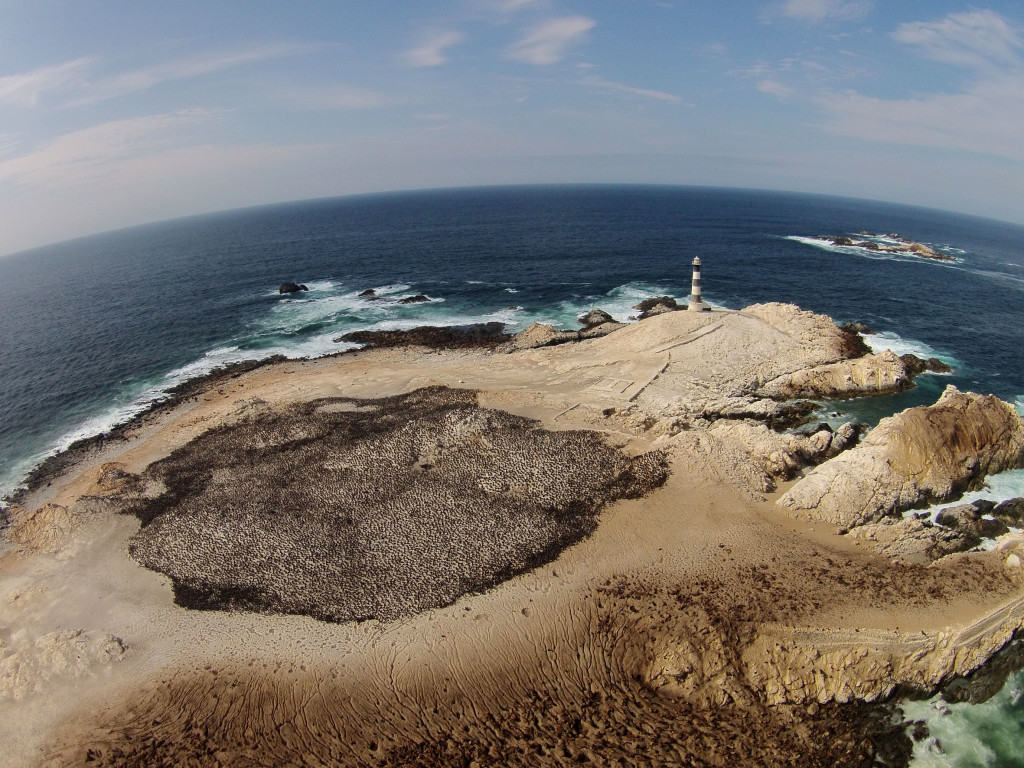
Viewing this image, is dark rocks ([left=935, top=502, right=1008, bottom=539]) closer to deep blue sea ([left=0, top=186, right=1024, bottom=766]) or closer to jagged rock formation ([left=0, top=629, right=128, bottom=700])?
deep blue sea ([left=0, top=186, right=1024, bottom=766])

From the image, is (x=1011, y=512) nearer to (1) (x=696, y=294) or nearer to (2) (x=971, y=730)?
(2) (x=971, y=730)

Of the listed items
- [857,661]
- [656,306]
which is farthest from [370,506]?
[656,306]

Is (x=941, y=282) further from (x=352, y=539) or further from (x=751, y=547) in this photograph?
(x=352, y=539)

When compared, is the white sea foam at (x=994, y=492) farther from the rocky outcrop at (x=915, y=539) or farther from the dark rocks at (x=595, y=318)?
the dark rocks at (x=595, y=318)

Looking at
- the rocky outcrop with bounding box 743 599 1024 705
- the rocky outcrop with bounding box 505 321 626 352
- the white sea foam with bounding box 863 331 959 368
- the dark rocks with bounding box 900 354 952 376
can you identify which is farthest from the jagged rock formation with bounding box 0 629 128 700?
the white sea foam with bounding box 863 331 959 368

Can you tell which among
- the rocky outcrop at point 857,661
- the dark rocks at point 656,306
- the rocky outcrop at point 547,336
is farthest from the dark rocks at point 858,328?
the rocky outcrop at point 857,661

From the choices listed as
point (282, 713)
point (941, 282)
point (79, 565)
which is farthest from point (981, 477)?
point (941, 282)
